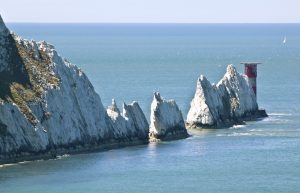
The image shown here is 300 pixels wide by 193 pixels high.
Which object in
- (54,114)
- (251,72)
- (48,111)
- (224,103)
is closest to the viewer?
(48,111)

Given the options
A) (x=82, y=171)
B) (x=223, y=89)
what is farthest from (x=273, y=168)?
(x=223, y=89)

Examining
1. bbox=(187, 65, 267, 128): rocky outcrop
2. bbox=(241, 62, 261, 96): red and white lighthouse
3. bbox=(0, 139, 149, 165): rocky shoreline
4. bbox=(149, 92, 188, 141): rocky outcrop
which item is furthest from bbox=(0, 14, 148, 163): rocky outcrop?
bbox=(241, 62, 261, 96): red and white lighthouse

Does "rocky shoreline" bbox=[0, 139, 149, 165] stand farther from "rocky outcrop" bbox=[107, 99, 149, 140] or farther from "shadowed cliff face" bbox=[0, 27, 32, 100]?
"shadowed cliff face" bbox=[0, 27, 32, 100]

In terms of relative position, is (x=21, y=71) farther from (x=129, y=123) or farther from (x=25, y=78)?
(x=129, y=123)

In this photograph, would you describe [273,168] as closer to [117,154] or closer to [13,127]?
[117,154]

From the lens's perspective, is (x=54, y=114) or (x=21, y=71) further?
(x=21, y=71)

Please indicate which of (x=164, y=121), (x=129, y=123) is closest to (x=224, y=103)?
(x=164, y=121)
